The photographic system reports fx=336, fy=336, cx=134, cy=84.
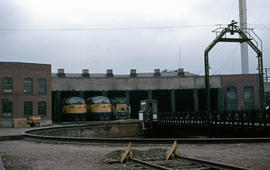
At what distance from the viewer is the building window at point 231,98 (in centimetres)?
4953

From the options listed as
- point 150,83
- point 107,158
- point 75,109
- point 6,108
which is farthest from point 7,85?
point 107,158

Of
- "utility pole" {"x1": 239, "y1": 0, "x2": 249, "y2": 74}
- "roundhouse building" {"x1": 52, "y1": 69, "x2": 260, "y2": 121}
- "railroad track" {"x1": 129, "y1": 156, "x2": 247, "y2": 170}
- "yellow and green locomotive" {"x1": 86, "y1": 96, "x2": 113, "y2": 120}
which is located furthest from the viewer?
"utility pole" {"x1": 239, "y1": 0, "x2": 249, "y2": 74}

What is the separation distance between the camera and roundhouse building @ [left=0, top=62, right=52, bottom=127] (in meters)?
37.6

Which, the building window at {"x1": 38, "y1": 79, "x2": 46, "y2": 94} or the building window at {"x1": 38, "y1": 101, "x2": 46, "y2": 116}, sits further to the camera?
the building window at {"x1": 38, "y1": 79, "x2": 46, "y2": 94}

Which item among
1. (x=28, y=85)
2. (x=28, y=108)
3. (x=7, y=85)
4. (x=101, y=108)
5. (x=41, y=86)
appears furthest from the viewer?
(x=101, y=108)

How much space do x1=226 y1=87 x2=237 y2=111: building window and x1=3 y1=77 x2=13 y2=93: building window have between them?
3003cm

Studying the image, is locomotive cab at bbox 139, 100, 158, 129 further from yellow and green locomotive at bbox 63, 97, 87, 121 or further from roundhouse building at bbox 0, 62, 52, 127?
roundhouse building at bbox 0, 62, 52, 127

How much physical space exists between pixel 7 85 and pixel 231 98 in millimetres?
31017

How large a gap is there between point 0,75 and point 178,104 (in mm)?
28570

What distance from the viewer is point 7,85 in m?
38.0

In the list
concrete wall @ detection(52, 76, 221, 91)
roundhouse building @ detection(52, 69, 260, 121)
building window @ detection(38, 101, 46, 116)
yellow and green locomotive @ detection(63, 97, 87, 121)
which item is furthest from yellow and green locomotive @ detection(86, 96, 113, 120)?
concrete wall @ detection(52, 76, 221, 91)

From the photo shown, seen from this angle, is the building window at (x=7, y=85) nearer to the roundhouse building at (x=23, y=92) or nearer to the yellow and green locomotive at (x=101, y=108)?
the roundhouse building at (x=23, y=92)

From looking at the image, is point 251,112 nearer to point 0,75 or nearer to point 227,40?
point 227,40

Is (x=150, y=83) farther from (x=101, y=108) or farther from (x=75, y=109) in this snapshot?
(x=75, y=109)
